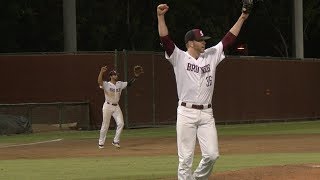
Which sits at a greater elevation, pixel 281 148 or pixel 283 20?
pixel 283 20

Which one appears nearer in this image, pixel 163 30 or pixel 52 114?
pixel 163 30

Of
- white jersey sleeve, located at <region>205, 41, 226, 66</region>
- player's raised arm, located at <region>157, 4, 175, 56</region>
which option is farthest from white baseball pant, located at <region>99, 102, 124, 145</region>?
player's raised arm, located at <region>157, 4, 175, 56</region>

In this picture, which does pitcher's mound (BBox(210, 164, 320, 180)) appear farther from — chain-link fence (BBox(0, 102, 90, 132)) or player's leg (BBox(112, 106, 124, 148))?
chain-link fence (BBox(0, 102, 90, 132))

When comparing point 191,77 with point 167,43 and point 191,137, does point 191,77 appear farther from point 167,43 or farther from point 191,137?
point 191,137

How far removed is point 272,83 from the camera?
37156 mm

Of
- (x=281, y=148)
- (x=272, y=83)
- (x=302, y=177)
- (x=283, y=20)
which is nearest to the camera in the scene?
(x=302, y=177)

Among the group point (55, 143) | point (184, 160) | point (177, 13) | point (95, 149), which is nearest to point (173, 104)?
point (55, 143)

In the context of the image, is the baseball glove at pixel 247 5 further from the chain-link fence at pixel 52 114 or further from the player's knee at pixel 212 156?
the chain-link fence at pixel 52 114

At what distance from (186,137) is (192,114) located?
1.04 ft

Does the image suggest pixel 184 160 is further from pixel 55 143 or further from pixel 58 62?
pixel 58 62

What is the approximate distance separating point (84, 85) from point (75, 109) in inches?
41.1

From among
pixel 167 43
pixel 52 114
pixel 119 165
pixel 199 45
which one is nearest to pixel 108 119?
pixel 119 165

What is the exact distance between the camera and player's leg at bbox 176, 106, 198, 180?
32.6 feet

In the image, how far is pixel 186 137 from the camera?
997 cm
